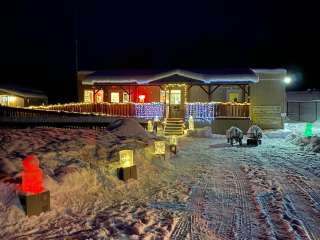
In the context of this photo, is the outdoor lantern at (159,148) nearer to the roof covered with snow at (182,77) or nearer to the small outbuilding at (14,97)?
the roof covered with snow at (182,77)

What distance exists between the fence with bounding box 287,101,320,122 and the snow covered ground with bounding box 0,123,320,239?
931 inches

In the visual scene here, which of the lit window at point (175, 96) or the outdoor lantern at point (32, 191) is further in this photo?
the lit window at point (175, 96)

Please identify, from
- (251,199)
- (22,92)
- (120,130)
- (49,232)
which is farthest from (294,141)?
(22,92)

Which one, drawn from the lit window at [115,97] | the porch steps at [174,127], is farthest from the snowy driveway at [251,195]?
the lit window at [115,97]

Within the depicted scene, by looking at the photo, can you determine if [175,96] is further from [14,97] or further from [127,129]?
[14,97]

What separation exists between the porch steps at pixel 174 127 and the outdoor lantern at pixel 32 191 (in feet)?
59.4

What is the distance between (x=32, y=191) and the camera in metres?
7.17

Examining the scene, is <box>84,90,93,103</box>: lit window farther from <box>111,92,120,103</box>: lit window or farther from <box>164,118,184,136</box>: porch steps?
<box>164,118,184,136</box>: porch steps

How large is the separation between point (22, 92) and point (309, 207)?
34.5 m

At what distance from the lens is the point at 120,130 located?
1584 centimetres

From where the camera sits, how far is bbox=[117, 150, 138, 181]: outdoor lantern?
1023cm

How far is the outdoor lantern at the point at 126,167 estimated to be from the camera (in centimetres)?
1023

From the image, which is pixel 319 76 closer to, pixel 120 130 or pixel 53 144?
pixel 120 130

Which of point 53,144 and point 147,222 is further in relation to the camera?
point 53,144
